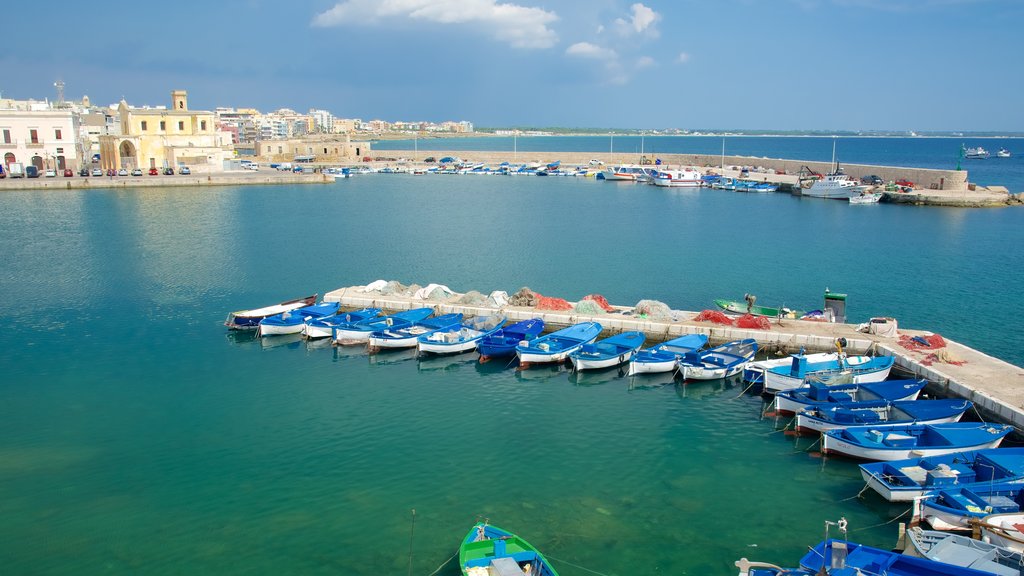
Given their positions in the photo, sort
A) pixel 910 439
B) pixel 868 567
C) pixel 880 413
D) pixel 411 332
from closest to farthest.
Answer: pixel 868 567 → pixel 910 439 → pixel 880 413 → pixel 411 332

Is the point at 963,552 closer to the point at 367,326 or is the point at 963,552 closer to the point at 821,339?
the point at 821,339

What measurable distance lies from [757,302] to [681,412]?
11828mm

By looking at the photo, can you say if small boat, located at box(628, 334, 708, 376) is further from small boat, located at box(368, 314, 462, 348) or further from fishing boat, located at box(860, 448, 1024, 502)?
fishing boat, located at box(860, 448, 1024, 502)

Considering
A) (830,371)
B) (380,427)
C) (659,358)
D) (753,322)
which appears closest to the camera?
(380,427)

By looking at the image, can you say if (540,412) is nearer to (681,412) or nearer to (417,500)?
(681,412)

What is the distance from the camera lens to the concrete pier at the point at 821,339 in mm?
18328

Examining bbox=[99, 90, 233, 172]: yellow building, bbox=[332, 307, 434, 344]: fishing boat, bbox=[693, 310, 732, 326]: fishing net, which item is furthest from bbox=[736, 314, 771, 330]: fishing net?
bbox=[99, 90, 233, 172]: yellow building

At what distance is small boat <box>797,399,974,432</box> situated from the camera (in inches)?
677

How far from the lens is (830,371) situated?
20.0 metres

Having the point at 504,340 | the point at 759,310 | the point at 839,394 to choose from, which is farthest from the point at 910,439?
the point at 504,340

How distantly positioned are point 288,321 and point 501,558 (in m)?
16.5

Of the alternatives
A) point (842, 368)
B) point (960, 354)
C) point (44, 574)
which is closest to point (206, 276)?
point (44, 574)

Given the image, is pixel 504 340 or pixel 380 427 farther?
pixel 504 340

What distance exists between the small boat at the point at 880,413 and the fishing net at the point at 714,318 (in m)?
6.95
